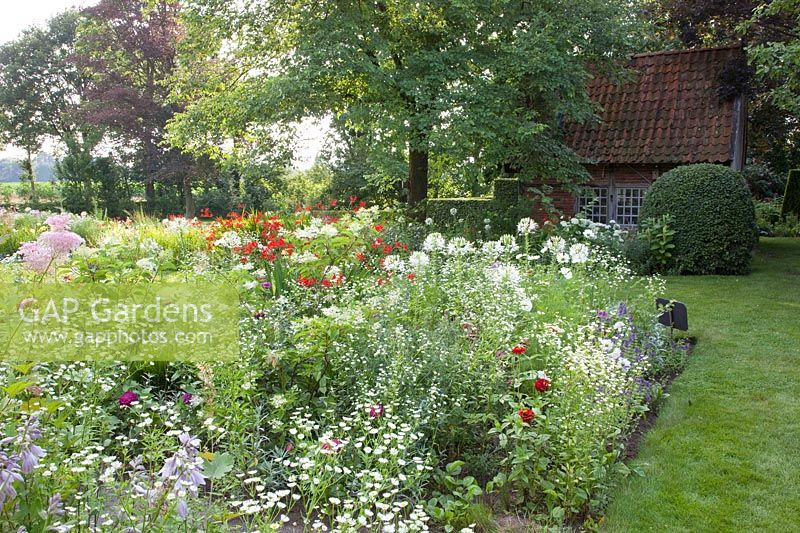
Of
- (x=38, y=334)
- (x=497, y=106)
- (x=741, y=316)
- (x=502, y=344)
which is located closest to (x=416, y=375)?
(x=502, y=344)

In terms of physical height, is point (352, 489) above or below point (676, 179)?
below

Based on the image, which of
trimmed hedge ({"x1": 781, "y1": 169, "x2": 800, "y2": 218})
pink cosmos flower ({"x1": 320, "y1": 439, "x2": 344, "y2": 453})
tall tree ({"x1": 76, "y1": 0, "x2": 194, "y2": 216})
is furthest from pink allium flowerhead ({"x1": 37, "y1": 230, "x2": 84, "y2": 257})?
tall tree ({"x1": 76, "y1": 0, "x2": 194, "y2": 216})

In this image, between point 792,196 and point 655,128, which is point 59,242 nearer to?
point 655,128

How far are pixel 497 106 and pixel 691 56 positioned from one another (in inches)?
269

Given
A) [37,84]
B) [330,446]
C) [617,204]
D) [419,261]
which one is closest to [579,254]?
[419,261]

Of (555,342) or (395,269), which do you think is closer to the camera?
(555,342)

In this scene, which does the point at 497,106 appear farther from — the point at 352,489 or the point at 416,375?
the point at 352,489

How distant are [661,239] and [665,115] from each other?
4.36 m

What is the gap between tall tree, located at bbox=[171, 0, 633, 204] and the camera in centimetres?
1022

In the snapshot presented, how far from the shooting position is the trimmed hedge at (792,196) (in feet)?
61.1

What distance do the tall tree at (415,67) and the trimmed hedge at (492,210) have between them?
2.93 feet

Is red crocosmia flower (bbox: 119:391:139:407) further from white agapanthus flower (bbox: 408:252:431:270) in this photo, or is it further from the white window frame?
the white window frame

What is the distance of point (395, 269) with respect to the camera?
5.52 meters

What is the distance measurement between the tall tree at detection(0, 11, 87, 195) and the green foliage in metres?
30.1
